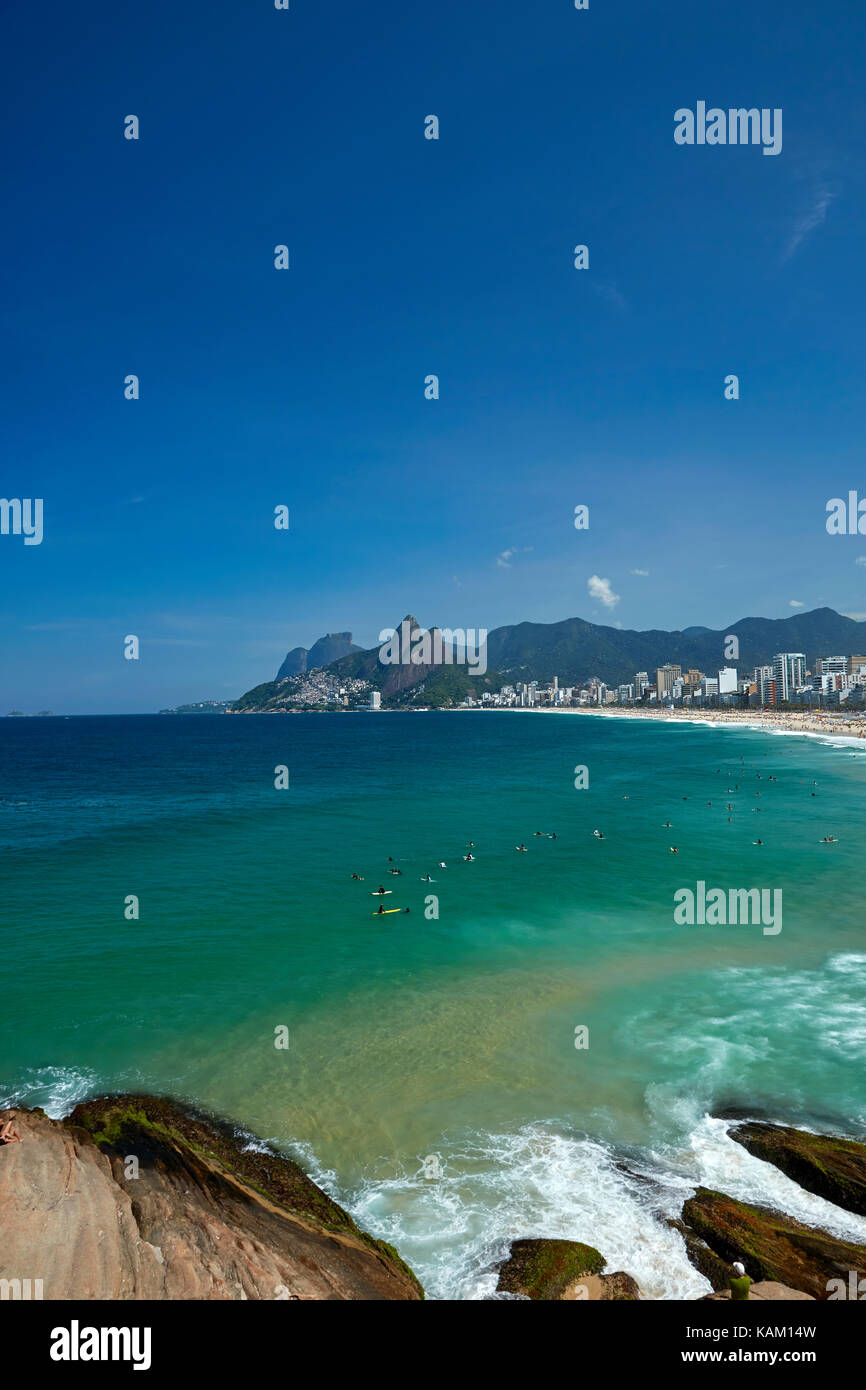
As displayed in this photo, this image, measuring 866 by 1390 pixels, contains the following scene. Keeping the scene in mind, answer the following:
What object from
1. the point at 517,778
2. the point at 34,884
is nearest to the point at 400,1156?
the point at 34,884

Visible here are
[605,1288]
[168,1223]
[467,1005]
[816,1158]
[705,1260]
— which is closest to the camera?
[605,1288]

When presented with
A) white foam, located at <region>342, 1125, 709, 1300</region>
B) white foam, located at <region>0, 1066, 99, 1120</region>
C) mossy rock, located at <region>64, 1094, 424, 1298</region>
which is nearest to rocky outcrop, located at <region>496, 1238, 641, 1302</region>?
white foam, located at <region>342, 1125, 709, 1300</region>

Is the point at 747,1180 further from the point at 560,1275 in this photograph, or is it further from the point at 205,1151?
the point at 205,1151

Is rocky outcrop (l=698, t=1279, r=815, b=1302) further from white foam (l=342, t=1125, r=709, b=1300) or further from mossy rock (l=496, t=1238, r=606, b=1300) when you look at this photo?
mossy rock (l=496, t=1238, r=606, b=1300)

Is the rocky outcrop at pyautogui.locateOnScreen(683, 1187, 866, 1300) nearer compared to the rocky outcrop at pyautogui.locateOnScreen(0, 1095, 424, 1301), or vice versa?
the rocky outcrop at pyautogui.locateOnScreen(0, 1095, 424, 1301)

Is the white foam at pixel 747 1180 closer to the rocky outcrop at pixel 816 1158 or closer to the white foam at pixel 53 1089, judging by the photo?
the rocky outcrop at pixel 816 1158

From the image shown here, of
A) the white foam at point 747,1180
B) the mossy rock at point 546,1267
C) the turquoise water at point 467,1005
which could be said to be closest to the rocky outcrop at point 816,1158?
the white foam at point 747,1180

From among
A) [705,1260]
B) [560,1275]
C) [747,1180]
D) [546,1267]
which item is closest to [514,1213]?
[546,1267]
